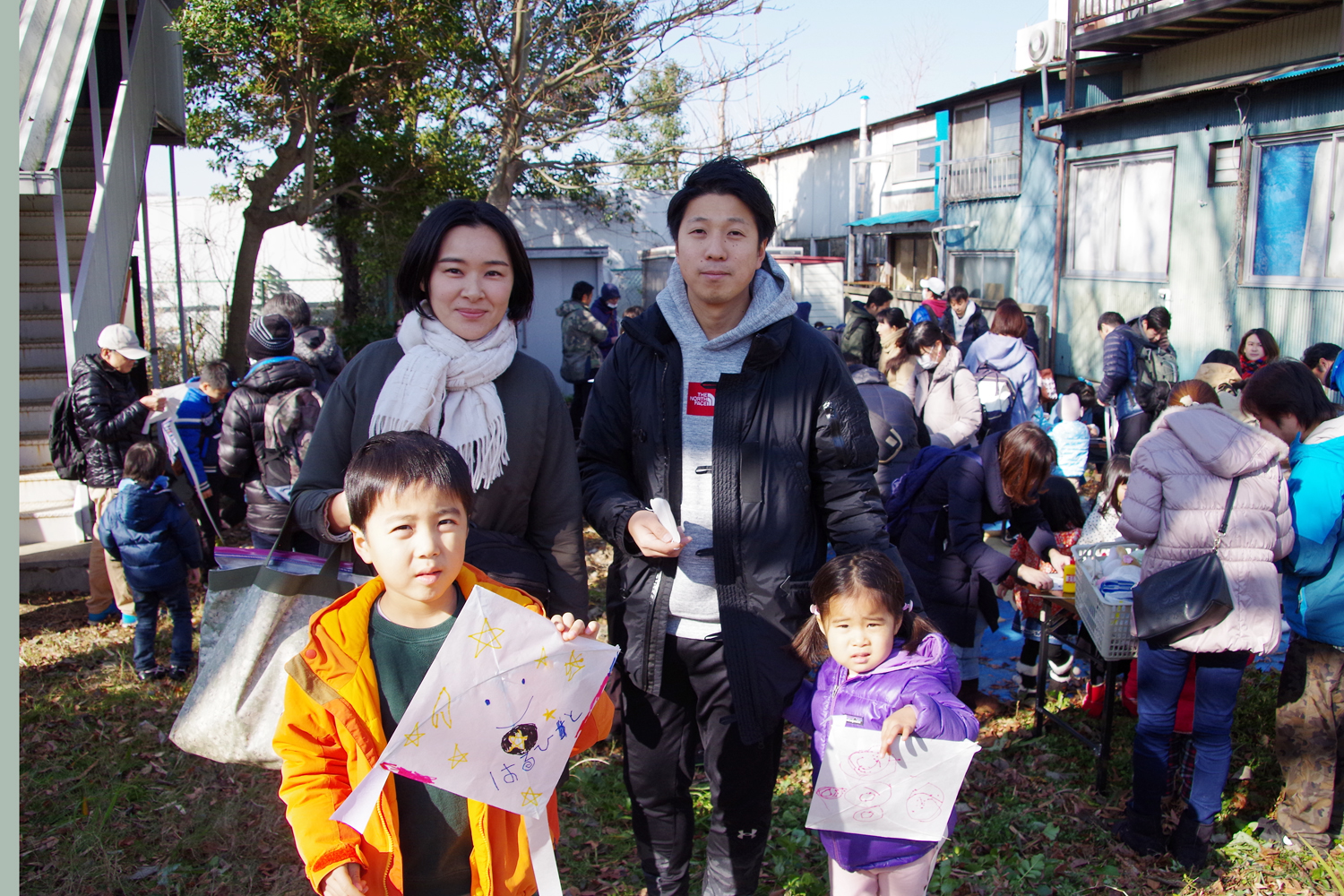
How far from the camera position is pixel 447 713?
1.71 metres

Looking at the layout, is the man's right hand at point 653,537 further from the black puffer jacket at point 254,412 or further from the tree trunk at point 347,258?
the tree trunk at point 347,258

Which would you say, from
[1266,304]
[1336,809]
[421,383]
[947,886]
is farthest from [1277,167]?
[421,383]

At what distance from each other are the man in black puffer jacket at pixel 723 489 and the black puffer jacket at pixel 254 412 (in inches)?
124

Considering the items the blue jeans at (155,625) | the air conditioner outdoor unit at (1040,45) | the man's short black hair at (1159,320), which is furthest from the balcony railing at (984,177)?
the blue jeans at (155,625)

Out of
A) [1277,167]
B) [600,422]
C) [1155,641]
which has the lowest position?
[1155,641]

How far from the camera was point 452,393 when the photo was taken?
2.28m

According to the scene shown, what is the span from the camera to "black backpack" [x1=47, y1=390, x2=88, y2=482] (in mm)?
5754

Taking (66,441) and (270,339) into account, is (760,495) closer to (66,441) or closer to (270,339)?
(270,339)

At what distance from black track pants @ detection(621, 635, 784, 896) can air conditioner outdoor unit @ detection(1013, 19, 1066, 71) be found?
1419cm

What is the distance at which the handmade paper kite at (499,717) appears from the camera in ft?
5.55

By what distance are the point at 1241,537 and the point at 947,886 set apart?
1601 millimetres

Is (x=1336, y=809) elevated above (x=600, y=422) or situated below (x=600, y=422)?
below

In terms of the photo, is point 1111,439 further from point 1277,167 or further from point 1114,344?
point 1277,167

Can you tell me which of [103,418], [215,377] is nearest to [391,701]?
[103,418]
